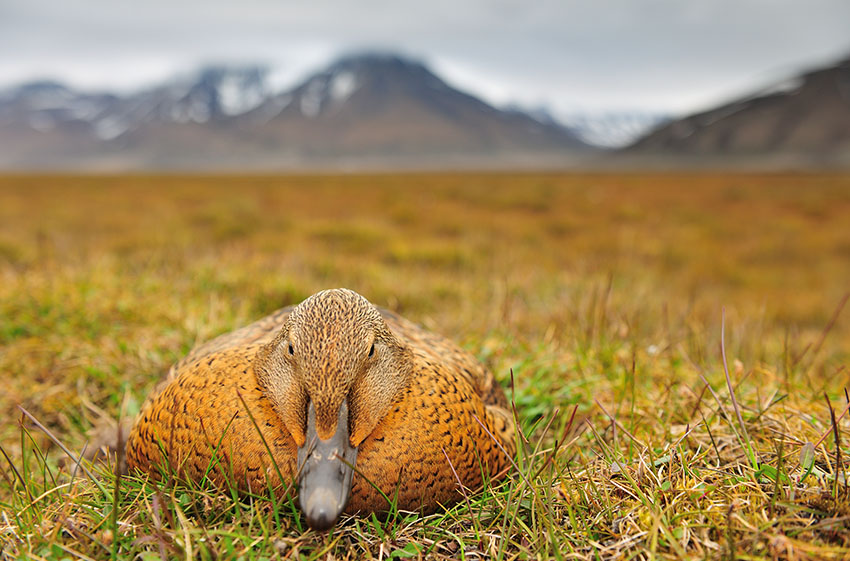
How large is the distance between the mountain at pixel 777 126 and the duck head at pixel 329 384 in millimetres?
155314

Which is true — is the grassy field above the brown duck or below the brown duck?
below

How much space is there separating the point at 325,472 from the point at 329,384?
27cm

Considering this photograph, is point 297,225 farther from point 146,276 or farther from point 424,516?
point 424,516

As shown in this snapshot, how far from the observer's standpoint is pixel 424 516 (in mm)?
1919

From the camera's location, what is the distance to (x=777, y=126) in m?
151

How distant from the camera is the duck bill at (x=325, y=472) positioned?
156cm

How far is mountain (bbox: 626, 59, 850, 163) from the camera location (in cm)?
13825

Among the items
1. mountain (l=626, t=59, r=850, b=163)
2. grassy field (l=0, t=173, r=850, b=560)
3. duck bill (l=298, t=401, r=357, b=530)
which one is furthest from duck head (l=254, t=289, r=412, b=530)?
mountain (l=626, t=59, r=850, b=163)

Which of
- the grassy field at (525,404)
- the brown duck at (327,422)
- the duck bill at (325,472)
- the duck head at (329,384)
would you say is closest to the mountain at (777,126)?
the grassy field at (525,404)

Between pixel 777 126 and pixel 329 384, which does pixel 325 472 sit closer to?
pixel 329 384

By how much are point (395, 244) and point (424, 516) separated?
29.0ft

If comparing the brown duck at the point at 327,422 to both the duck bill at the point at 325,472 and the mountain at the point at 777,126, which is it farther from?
the mountain at the point at 777,126

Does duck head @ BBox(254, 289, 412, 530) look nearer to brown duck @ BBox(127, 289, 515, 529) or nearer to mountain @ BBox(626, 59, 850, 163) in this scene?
brown duck @ BBox(127, 289, 515, 529)

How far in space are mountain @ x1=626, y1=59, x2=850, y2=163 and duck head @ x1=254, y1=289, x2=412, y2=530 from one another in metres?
155
